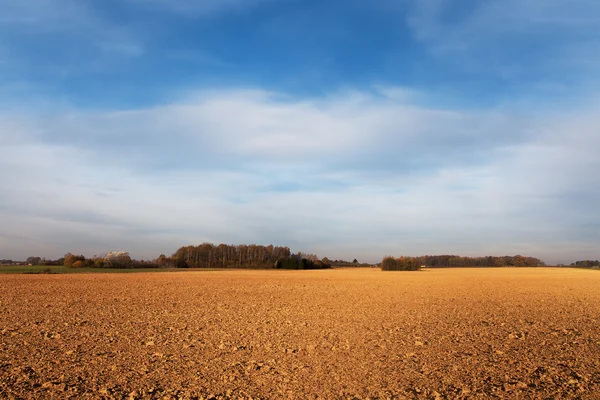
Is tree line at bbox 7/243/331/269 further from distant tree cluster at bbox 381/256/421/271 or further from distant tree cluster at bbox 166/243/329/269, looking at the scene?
distant tree cluster at bbox 381/256/421/271

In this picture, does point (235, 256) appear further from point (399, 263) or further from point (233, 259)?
point (399, 263)

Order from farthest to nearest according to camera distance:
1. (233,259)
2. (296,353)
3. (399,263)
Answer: (233,259), (399,263), (296,353)

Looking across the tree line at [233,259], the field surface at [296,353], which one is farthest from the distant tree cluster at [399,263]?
the field surface at [296,353]

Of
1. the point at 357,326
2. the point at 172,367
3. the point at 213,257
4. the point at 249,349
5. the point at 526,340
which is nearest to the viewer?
the point at 172,367

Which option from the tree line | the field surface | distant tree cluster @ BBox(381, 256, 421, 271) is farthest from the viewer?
the tree line

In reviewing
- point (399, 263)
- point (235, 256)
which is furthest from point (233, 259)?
point (399, 263)

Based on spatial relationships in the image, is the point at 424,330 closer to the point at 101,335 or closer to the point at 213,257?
the point at 101,335

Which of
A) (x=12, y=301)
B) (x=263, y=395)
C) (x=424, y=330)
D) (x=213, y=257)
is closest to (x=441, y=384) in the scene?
(x=263, y=395)

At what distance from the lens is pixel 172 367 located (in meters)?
8.52

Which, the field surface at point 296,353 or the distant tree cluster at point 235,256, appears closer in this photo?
the field surface at point 296,353

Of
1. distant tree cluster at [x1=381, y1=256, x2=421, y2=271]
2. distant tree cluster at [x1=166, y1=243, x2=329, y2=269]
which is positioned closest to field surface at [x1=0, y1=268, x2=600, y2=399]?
distant tree cluster at [x1=381, y1=256, x2=421, y2=271]

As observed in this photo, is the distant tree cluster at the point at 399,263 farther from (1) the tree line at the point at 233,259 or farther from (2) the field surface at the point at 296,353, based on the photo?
(2) the field surface at the point at 296,353

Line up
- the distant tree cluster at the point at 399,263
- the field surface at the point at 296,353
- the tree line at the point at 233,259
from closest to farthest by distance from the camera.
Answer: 1. the field surface at the point at 296,353
2. the distant tree cluster at the point at 399,263
3. the tree line at the point at 233,259

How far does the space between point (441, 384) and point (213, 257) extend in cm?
11075
